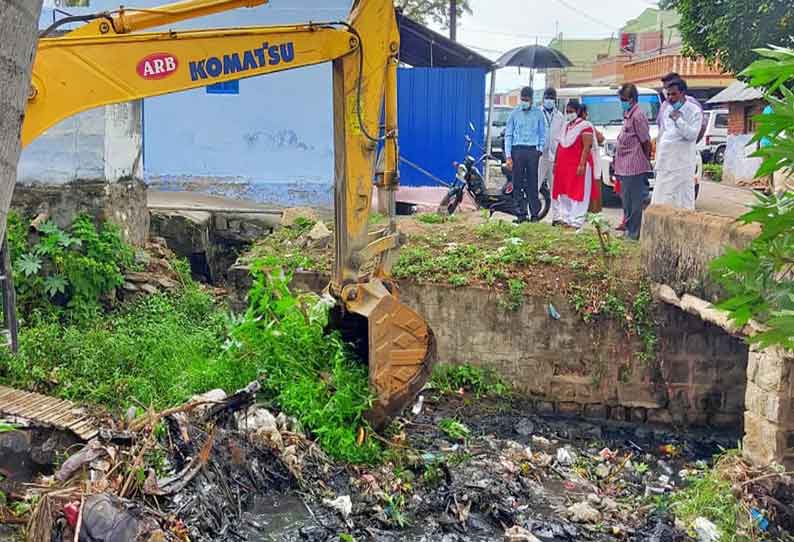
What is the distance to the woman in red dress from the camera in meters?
10.0

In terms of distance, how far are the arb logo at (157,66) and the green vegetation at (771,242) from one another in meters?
3.88

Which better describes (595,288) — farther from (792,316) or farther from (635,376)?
(792,316)

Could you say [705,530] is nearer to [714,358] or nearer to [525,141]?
[714,358]

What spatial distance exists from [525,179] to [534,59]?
7.40 meters

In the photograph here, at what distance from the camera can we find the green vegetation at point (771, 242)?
185cm

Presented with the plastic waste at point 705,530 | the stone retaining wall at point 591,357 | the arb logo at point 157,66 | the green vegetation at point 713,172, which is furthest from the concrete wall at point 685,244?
the green vegetation at point 713,172

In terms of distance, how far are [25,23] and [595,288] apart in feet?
24.2

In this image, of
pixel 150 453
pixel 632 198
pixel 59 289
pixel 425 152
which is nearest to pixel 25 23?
pixel 150 453

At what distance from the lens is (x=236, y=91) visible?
40.2 feet

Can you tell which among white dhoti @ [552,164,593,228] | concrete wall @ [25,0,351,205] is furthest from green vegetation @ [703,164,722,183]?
concrete wall @ [25,0,351,205]

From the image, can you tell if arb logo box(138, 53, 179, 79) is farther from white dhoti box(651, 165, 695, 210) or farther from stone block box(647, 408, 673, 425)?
white dhoti box(651, 165, 695, 210)

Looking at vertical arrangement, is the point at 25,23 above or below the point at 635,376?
above

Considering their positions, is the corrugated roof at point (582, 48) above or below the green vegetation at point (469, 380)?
above

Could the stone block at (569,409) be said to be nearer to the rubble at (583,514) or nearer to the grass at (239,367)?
the rubble at (583,514)
